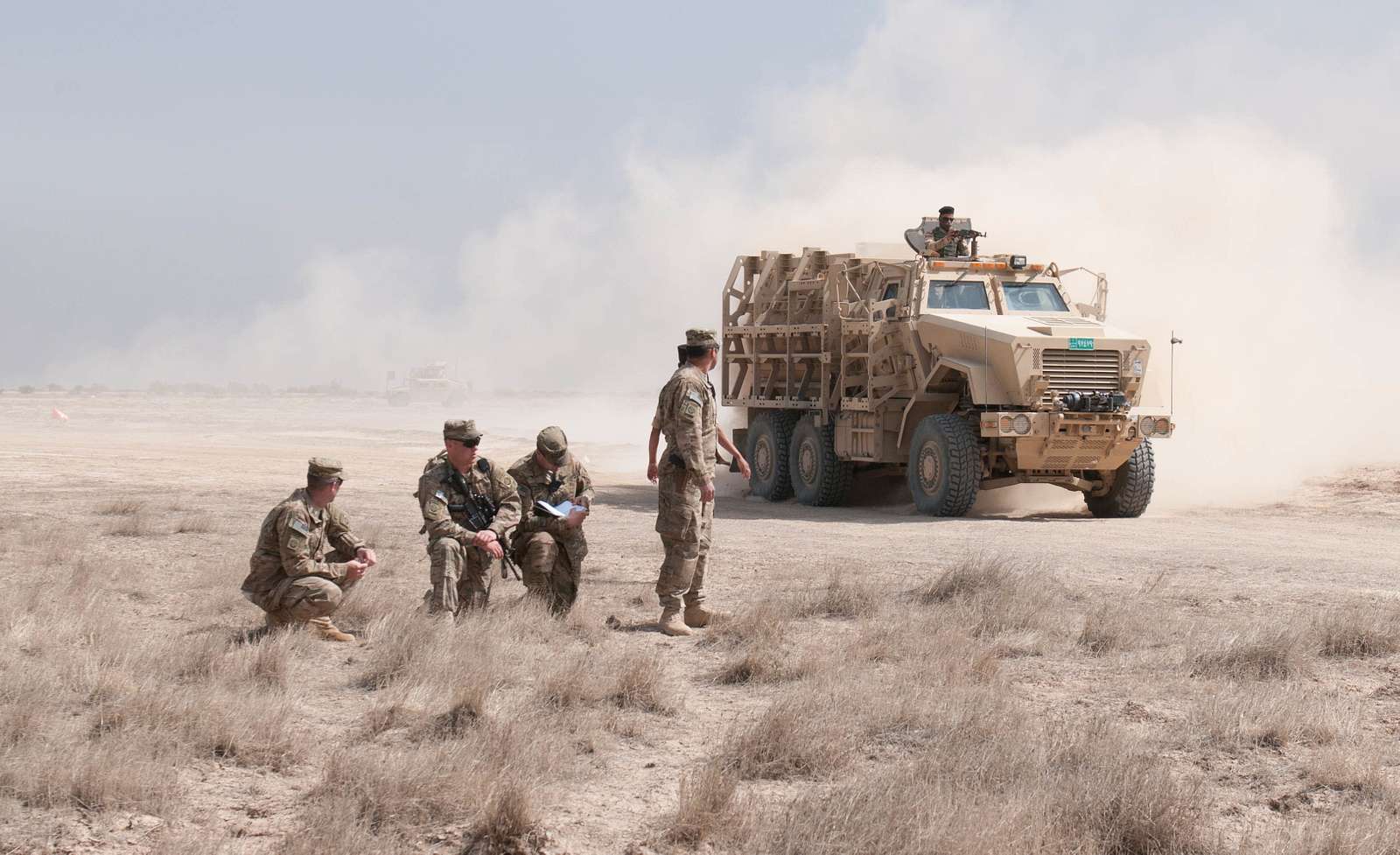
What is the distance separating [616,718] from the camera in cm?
615

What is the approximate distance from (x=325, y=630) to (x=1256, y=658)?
4.64m

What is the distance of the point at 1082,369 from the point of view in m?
14.6

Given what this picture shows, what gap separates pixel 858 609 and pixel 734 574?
1.96m

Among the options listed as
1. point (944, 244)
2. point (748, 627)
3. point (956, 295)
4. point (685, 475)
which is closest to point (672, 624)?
point (748, 627)

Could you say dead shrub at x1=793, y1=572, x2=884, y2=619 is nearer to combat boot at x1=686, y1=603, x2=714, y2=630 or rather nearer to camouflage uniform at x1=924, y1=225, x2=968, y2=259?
combat boot at x1=686, y1=603, x2=714, y2=630

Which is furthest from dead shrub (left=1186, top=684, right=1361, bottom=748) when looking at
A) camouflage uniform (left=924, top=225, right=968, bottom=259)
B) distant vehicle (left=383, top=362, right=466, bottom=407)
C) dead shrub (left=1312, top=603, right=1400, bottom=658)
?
distant vehicle (left=383, top=362, right=466, bottom=407)

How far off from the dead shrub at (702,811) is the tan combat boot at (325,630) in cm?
337

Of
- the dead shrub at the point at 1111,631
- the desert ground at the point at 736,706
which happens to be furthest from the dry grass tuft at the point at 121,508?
the dead shrub at the point at 1111,631

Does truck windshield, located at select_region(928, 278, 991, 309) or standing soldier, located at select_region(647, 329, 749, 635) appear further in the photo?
truck windshield, located at select_region(928, 278, 991, 309)

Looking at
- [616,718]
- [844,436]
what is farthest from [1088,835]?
[844,436]

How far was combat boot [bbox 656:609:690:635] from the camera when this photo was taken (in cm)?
830

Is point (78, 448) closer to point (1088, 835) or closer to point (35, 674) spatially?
point (35, 674)

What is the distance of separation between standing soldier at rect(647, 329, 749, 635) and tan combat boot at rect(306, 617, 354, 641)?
1.73 m

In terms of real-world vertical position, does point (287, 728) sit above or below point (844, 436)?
below
